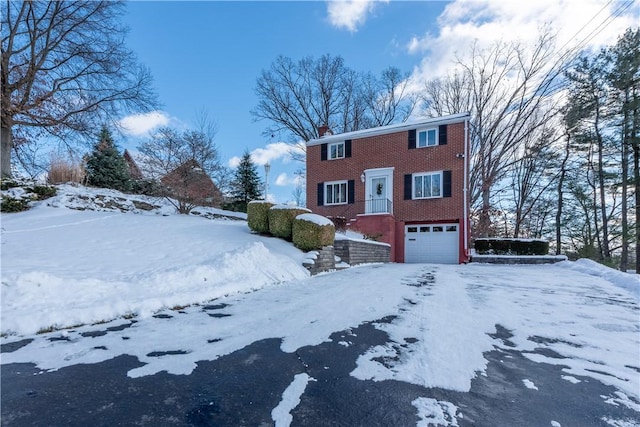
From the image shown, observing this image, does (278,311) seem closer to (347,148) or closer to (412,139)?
(412,139)

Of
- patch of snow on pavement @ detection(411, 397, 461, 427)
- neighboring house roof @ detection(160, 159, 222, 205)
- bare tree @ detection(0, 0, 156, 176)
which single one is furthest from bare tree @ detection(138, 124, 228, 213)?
patch of snow on pavement @ detection(411, 397, 461, 427)

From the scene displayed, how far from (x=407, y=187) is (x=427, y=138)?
2530 millimetres

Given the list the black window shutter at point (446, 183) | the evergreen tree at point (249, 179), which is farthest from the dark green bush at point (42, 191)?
the black window shutter at point (446, 183)

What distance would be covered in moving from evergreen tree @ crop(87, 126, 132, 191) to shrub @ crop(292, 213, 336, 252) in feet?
42.2

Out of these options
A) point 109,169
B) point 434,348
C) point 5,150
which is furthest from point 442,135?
point 109,169

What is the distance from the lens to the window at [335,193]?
16.0 m

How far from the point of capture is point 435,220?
45.8 feet

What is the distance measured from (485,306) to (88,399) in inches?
175

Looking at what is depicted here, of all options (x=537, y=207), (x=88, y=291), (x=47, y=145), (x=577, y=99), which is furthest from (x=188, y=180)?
(x=537, y=207)

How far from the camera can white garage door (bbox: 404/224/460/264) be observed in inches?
539

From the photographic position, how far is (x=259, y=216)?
8.57 meters

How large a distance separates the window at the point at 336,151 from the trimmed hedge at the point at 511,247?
8086mm

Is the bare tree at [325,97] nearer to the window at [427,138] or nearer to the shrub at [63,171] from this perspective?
the window at [427,138]

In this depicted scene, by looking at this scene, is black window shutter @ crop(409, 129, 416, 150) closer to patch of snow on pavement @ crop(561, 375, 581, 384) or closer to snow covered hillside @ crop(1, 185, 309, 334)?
snow covered hillside @ crop(1, 185, 309, 334)
